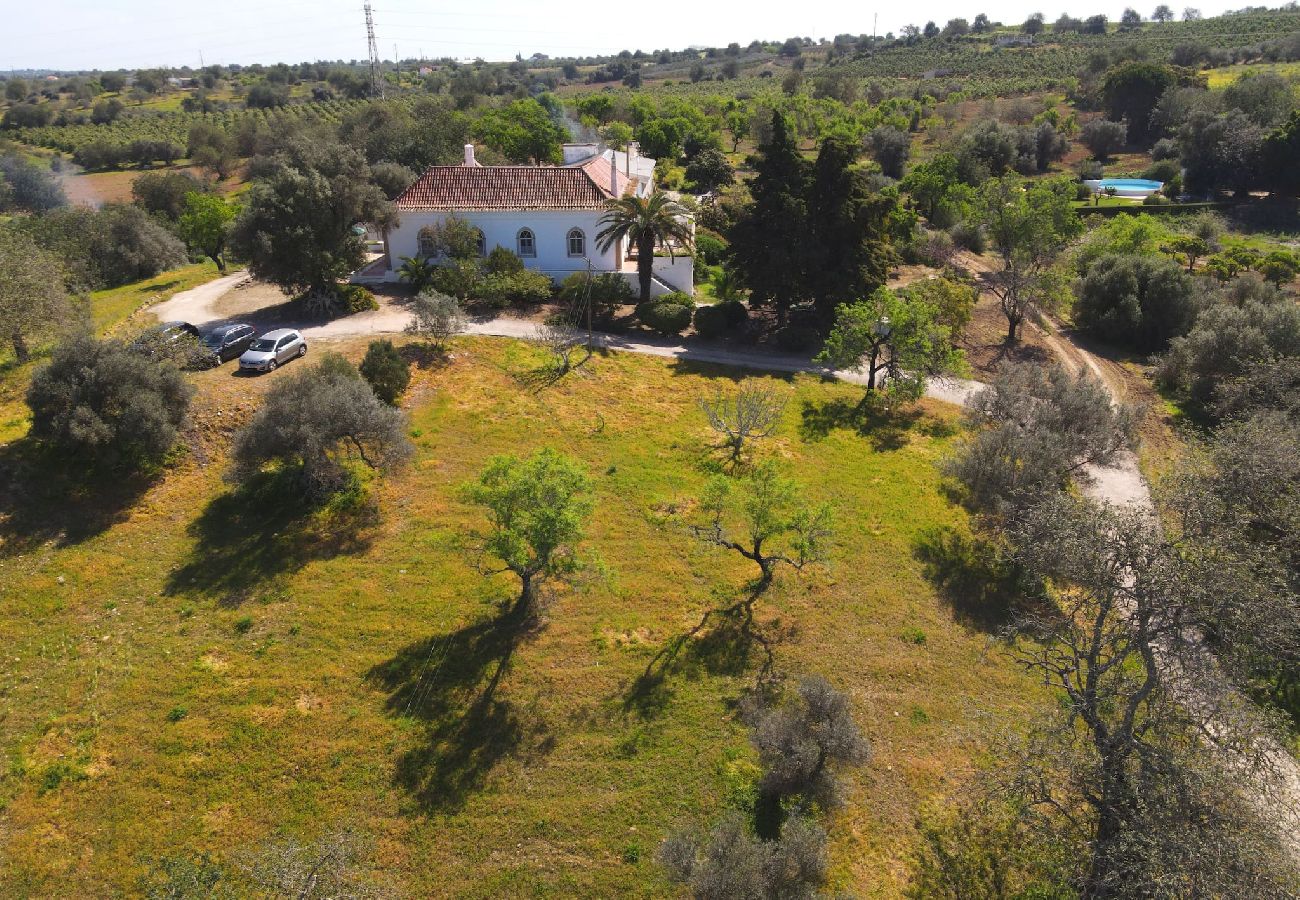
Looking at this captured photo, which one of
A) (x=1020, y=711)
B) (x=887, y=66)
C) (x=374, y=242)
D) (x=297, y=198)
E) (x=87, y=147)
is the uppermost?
(x=887, y=66)

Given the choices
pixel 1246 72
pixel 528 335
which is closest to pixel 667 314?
pixel 528 335

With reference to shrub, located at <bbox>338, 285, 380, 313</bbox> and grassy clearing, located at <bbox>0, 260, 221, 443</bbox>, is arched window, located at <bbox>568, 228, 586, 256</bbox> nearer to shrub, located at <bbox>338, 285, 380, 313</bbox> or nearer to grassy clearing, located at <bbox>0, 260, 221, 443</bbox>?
shrub, located at <bbox>338, 285, 380, 313</bbox>

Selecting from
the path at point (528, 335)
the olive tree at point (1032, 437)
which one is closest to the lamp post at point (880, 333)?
the path at point (528, 335)

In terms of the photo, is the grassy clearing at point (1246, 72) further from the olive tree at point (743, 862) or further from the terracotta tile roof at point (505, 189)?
the olive tree at point (743, 862)

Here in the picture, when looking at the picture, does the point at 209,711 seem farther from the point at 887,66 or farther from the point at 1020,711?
the point at 887,66

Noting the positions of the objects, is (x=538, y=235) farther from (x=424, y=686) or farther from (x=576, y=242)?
(x=424, y=686)

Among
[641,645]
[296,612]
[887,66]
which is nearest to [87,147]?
[296,612]
